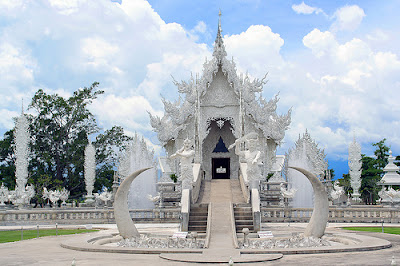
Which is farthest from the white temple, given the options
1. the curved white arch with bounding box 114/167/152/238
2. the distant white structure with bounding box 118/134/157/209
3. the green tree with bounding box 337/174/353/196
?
the green tree with bounding box 337/174/353/196

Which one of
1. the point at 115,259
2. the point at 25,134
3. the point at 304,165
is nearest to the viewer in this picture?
the point at 115,259

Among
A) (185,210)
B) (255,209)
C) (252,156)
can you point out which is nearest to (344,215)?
(252,156)

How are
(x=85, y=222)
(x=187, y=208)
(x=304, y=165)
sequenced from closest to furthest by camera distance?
1. (x=187, y=208)
2. (x=85, y=222)
3. (x=304, y=165)

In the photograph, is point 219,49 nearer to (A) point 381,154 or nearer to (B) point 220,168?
(B) point 220,168

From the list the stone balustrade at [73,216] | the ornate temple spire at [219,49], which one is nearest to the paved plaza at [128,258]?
the stone balustrade at [73,216]

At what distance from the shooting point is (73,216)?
62.5ft

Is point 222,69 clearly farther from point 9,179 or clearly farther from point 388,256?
point 9,179

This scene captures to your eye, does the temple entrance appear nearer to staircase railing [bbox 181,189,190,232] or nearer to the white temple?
the white temple

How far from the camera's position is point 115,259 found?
26.2 ft

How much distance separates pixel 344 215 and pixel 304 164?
26.5 ft

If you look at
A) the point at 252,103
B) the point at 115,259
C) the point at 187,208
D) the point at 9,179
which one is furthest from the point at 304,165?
the point at 9,179

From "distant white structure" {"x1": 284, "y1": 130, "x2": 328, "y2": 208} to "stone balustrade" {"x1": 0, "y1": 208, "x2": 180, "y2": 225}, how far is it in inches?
357

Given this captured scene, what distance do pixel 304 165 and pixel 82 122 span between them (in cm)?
1928

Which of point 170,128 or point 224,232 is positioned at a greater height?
point 170,128
